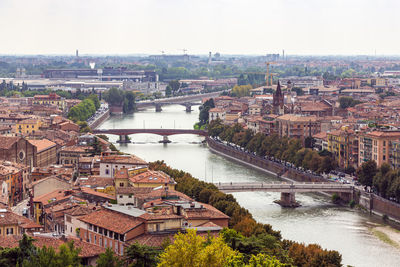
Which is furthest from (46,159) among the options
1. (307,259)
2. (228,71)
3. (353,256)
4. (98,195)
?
(228,71)

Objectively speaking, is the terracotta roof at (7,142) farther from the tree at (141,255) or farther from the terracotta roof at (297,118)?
the tree at (141,255)

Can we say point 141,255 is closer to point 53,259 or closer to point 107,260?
point 107,260

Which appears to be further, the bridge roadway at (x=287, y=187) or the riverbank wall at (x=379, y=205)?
the bridge roadway at (x=287, y=187)

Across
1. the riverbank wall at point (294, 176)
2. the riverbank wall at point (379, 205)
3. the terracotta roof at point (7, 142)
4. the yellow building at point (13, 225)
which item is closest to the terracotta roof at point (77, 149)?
the terracotta roof at point (7, 142)

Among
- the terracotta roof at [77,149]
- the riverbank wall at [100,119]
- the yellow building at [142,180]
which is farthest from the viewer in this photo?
the riverbank wall at [100,119]

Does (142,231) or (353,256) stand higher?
(142,231)

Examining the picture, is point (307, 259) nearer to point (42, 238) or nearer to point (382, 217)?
point (42, 238)

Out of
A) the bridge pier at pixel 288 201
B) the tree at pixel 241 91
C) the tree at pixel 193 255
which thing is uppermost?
the tree at pixel 193 255

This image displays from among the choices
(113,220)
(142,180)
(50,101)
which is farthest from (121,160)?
(50,101)
